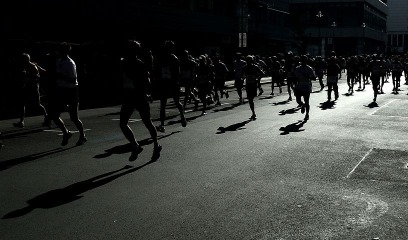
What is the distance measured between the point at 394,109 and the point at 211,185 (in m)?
13.4

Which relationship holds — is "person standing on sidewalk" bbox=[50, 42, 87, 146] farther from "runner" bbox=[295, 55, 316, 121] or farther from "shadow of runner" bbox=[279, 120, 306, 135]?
"runner" bbox=[295, 55, 316, 121]

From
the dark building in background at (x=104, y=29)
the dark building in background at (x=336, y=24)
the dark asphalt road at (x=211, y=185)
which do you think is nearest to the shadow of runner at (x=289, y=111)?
the dark asphalt road at (x=211, y=185)

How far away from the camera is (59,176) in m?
7.54

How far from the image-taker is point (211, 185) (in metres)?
7.01

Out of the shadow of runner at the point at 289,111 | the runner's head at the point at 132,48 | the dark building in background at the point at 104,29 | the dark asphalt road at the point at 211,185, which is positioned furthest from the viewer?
the dark building in background at the point at 104,29

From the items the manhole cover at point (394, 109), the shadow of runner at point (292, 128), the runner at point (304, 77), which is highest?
the runner at point (304, 77)

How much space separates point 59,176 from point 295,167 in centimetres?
364

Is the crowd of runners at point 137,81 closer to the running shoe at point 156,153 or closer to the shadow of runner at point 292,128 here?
the running shoe at point 156,153

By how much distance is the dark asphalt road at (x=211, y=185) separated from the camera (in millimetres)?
5191

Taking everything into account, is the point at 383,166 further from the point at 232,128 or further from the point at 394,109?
the point at 394,109

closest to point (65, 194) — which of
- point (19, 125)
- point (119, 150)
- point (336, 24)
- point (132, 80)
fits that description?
point (132, 80)

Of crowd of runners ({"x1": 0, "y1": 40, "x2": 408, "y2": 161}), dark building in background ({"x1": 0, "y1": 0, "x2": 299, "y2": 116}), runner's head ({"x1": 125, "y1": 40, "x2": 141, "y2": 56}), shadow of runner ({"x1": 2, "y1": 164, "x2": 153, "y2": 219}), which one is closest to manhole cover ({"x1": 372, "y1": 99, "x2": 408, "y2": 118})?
crowd of runners ({"x1": 0, "y1": 40, "x2": 408, "y2": 161})

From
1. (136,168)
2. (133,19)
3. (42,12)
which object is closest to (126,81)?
(136,168)

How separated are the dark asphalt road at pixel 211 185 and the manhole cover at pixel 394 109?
4.06 meters
